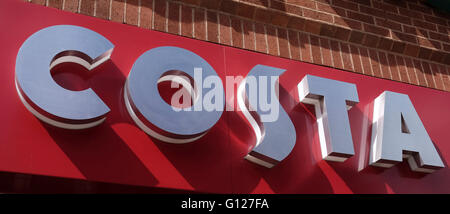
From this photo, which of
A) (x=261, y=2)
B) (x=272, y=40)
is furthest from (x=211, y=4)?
(x=272, y=40)

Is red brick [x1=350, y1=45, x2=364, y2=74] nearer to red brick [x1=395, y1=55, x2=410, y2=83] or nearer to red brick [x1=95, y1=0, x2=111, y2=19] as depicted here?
red brick [x1=395, y1=55, x2=410, y2=83]

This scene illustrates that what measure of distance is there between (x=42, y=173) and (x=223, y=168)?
93 cm

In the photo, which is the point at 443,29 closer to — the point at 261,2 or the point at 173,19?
the point at 261,2

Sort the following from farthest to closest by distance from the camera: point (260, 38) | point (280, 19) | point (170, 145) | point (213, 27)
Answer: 1. point (280, 19)
2. point (260, 38)
3. point (213, 27)
4. point (170, 145)

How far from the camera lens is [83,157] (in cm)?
253

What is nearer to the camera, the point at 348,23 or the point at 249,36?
the point at 249,36

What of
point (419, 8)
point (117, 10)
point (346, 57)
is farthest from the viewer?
point (419, 8)

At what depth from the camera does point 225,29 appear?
3410 millimetres

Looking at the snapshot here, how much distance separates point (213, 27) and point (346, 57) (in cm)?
100

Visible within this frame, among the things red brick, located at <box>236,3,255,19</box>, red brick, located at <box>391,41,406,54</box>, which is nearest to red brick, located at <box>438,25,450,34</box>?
red brick, located at <box>391,41,406,54</box>

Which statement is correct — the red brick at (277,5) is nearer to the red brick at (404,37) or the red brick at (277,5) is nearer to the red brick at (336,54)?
the red brick at (336,54)

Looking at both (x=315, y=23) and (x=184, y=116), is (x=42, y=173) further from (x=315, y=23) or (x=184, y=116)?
(x=315, y=23)

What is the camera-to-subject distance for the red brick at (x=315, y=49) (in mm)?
3582
